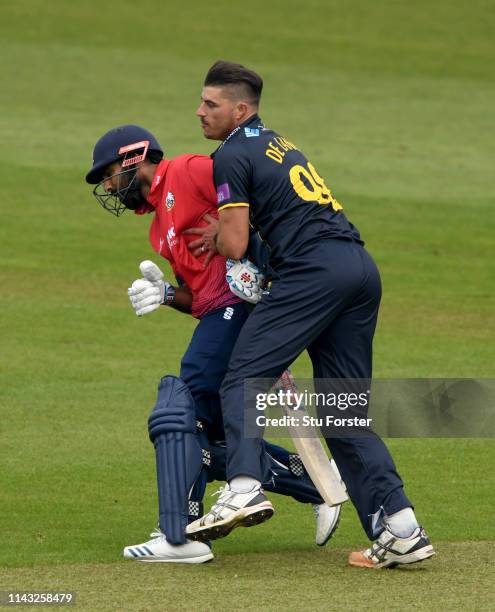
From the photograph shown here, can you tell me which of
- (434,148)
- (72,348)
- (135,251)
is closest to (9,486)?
(72,348)

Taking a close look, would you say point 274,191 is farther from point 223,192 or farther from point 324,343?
point 324,343

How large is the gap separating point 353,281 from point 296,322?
311mm

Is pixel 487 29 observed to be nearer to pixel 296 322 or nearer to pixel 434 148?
pixel 434 148

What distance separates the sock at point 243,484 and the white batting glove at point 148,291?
1088 millimetres

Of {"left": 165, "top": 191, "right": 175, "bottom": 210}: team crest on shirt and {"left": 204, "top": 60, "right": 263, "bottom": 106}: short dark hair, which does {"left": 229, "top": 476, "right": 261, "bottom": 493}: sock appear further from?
{"left": 204, "top": 60, "right": 263, "bottom": 106}: short dark hair

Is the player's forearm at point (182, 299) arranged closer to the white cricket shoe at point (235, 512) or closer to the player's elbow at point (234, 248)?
the player's elbow at point (234, 248)

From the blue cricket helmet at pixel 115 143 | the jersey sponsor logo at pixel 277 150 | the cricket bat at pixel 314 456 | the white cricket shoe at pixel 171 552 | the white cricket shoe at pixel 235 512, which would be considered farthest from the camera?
the blue cricket helmet at pixel 115 143

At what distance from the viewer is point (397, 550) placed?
639cm

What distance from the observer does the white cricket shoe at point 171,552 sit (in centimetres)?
655

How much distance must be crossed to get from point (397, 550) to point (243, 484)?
76cm

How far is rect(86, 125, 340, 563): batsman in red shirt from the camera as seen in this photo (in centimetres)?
659

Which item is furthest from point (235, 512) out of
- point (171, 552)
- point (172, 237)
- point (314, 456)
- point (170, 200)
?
point (170, 200)

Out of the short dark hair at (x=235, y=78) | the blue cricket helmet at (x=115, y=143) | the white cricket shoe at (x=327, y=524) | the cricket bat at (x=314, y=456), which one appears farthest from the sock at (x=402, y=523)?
the blue cricket helmet at (x=115, y=143)

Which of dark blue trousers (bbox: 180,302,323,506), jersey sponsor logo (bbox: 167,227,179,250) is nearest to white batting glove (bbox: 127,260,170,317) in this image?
jersey sponsor logo (bbox: 167,227,179,250)
